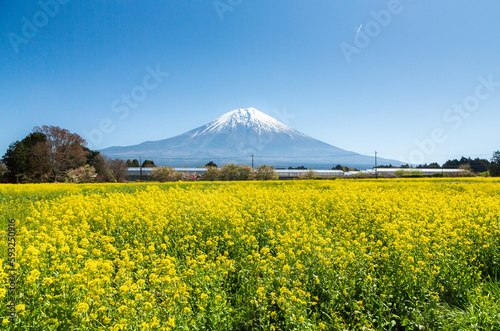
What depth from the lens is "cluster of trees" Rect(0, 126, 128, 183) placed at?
42.0 metres

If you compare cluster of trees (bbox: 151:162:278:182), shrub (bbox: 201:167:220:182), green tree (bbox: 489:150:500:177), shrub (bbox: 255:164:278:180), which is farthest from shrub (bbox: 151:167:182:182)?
green tree (bbox: 489:150:500:177)

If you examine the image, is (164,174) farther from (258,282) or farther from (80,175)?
(258,282)

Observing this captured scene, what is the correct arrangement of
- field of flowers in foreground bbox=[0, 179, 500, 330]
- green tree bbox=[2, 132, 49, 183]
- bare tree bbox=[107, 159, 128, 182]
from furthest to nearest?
bare tree bbox=[107, 159, 128, 182] → green tree bbox=[2, 132, 49, 183] → field of flowers in foreground bbox=[0, 179, 500, 330]

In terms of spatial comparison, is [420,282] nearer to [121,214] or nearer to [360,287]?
[360,287]

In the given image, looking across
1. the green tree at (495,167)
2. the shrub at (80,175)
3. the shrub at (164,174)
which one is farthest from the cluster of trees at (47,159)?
the green tree at (495,167)

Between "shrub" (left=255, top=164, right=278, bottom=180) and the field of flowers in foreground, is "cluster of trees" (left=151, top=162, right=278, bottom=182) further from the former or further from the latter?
the field of flowers in foreground

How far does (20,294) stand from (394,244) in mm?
5761

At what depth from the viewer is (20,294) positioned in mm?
3666

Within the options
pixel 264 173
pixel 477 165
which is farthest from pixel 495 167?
pixel 264 173

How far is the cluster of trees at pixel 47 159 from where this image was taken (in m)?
42.0

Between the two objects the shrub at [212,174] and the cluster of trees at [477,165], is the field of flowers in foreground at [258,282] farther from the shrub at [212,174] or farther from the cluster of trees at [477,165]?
the cluster of trees at [477,165]

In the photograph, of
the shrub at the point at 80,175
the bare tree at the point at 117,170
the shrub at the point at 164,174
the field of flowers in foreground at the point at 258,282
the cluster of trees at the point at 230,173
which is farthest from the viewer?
the bare tree at the point at 117,170

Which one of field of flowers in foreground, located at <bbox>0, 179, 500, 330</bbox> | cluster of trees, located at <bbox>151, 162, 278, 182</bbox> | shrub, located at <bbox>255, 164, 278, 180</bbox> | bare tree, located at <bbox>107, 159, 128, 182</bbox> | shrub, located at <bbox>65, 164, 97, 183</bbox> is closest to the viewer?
field of flowers in foreground, located at <bbox>0, 179, 500, 330</bbox>

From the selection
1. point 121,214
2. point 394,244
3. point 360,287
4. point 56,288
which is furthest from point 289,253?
point 121,214
